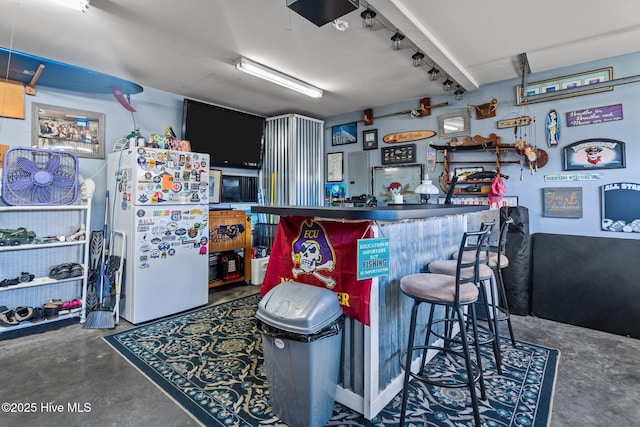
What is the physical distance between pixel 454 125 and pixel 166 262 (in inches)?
160

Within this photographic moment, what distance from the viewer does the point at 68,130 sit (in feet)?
11.7

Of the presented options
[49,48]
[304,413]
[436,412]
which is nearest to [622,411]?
[436,412]

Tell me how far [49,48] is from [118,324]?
2812mm

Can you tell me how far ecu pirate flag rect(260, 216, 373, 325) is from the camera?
1854 mm

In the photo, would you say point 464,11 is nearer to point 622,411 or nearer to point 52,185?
point 622,411


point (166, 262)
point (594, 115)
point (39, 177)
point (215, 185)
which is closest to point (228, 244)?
point (215, 185)

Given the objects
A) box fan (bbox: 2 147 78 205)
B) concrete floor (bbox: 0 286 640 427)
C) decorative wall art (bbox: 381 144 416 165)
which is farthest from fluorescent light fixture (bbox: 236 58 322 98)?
concrete floor (bbox: 0 286 640 427)

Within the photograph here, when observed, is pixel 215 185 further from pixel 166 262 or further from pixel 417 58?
pixel 417 58

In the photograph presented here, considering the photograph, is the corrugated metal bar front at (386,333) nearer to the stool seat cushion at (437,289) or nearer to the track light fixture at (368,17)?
the stool seat cushion at (437,289)

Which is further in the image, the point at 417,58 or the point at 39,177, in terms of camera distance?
the point at 417,58

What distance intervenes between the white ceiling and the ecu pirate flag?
1.68 meters

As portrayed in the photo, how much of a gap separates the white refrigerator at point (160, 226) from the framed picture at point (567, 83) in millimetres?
3979

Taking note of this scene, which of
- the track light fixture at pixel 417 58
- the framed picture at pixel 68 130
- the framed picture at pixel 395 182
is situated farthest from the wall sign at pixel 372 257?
the framed picture at pixel 68 130

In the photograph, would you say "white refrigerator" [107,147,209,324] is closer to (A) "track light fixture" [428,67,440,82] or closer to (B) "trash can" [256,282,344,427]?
(B) "trash can" [256,282,344,427]
